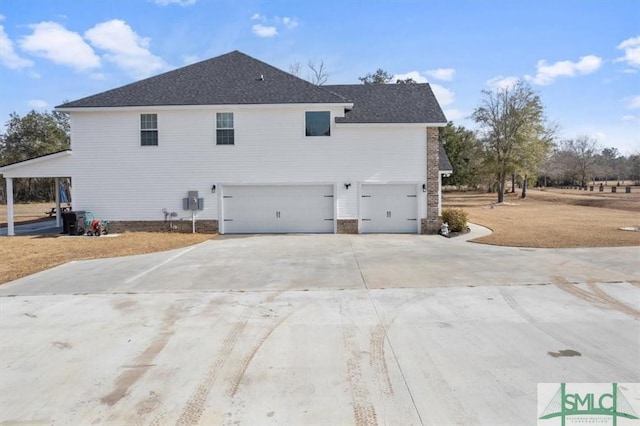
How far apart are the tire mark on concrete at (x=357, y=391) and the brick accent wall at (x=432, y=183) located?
41.7 feet

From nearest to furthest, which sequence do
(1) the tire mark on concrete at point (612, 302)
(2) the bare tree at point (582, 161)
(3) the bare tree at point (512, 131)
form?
(1) the tire mark on concrete at point (612, 302), (3) the bare tree at point (512, 131), (2) the bare tree at point (582, 161)

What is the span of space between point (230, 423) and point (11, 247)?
13.7 m

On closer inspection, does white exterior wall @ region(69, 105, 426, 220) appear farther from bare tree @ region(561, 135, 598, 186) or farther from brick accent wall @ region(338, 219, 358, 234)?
bare tree @ region(561, 135, 598, 186)

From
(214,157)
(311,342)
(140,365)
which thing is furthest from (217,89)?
(140,365)

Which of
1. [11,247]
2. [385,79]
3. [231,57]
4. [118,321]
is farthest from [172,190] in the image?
[385,79]

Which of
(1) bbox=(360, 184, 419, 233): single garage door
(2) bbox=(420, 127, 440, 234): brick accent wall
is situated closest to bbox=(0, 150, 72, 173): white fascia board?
(1) bbox=(360, 184, 419, 233): single garage door

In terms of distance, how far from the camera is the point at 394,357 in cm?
478

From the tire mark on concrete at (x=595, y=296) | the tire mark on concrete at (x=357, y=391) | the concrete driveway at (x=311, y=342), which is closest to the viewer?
the tire mark on concrete at (x=357, y=391)

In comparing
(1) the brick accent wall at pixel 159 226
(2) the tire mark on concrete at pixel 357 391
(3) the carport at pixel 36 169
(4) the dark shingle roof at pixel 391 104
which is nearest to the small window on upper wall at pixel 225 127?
(1) the brick accent wall at pixel 159 226

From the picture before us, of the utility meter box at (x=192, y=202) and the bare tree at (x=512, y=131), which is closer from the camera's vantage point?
the utility meter box at (x=192, y=202)

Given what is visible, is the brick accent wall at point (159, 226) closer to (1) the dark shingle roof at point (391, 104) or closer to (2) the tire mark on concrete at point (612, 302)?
(1) the dark shingle roof at point (391, 104)

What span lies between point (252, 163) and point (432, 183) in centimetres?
742

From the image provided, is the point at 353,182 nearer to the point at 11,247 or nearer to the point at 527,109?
the point at 11,247

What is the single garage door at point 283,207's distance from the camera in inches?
688
